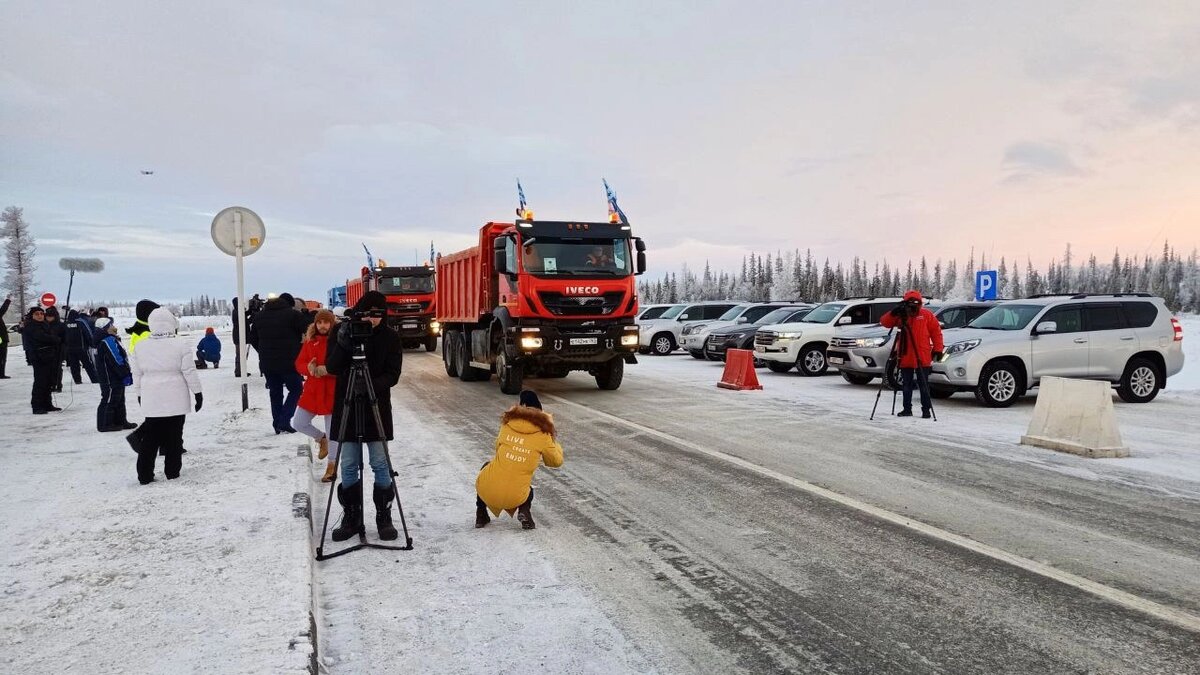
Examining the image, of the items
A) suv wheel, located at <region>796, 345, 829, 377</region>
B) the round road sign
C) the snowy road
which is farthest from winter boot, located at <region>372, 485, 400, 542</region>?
suv wheel, located at <region>796, 345, 829, 377</region>

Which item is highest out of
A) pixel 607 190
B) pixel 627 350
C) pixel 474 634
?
pixel 607 190

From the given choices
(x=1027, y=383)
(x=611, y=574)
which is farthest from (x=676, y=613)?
(x=1027, y=383)

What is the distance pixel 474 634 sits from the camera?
12.5 ft

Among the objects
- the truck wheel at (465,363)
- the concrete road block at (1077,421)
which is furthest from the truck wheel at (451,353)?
the concrete road block at (1077,421)

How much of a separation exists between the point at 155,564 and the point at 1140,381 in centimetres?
1502

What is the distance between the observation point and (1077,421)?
28.1 ft

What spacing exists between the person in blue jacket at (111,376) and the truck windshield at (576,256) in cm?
639

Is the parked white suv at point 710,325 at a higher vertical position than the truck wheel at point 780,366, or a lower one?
higher

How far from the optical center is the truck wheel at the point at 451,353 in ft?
59.1

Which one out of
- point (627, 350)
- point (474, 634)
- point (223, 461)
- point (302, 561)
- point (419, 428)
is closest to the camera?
point (474, 634)

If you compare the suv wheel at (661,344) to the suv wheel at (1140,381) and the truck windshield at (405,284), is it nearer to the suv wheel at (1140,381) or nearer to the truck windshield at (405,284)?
the truck windshield at (405,284)

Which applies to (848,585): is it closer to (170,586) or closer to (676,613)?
(676,613)

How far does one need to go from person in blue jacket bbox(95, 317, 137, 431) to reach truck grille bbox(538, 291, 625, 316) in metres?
6.43

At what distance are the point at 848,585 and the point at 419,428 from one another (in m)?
7.14
